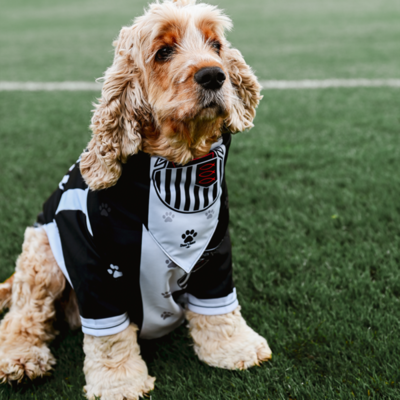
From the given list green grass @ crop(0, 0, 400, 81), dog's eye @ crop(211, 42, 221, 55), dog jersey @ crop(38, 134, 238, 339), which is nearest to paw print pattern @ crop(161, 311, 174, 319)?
dog jersey @ crop(38, 134, 238, 339)

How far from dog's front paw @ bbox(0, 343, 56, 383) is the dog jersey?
38 cm

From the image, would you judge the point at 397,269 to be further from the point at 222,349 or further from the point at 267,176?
the point at 267,176

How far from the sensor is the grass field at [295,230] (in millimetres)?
2112

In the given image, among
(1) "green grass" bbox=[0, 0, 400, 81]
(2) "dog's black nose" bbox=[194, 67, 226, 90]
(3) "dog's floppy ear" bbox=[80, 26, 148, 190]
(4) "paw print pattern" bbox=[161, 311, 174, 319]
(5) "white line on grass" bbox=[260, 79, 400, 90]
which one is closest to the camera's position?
(2) "dog's black nose" bbox=[194, 67, 226, 90]

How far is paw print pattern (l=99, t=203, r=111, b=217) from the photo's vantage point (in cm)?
191

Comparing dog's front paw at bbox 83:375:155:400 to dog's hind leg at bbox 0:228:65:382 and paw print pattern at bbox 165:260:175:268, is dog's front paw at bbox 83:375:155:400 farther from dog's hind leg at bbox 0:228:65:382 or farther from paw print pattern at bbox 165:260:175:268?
paw print pattern at bbox 165:260:175:268

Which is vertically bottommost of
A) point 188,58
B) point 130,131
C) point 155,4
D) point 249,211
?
point 249,211

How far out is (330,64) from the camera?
357 inches

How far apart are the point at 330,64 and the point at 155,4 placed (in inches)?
315

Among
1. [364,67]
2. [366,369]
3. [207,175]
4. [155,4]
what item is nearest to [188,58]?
[155,4]

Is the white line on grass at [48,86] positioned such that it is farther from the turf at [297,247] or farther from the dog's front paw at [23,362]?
the dog's front paw at [23,362]

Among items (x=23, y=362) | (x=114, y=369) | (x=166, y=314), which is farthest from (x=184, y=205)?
(x=23, y=362)

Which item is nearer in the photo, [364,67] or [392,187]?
[392,187]

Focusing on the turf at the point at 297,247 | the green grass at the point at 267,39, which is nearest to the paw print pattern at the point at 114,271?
the turf at the point at 297,247
